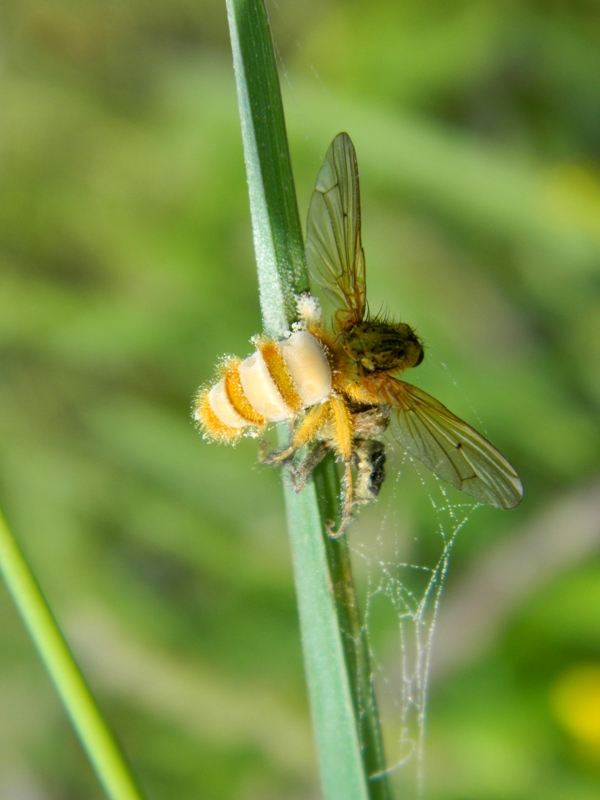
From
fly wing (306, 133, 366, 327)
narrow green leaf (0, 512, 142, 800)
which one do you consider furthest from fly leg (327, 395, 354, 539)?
narrow green leaf (0, 512, 142, 800)

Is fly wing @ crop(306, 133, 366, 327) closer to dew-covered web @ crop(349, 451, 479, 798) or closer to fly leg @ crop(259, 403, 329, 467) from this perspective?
fly leg @ crop(259, 403, 329, 467)

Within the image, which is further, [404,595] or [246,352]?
[246,352]

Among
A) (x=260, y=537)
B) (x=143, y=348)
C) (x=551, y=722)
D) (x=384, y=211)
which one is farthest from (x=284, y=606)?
(x=384, y=211)

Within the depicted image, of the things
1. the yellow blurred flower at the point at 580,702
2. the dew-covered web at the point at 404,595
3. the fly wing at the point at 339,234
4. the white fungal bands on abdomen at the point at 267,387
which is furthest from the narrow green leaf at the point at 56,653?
the yellow blurred flower at the point at 580,702

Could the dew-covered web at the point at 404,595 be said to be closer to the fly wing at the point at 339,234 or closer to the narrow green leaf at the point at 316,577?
the fly wing at the point at 339,234

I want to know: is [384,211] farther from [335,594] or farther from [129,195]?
[335,594]

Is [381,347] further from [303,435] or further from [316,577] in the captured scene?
[316,577]

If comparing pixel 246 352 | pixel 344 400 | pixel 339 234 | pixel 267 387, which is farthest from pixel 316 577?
pixel 246 352
